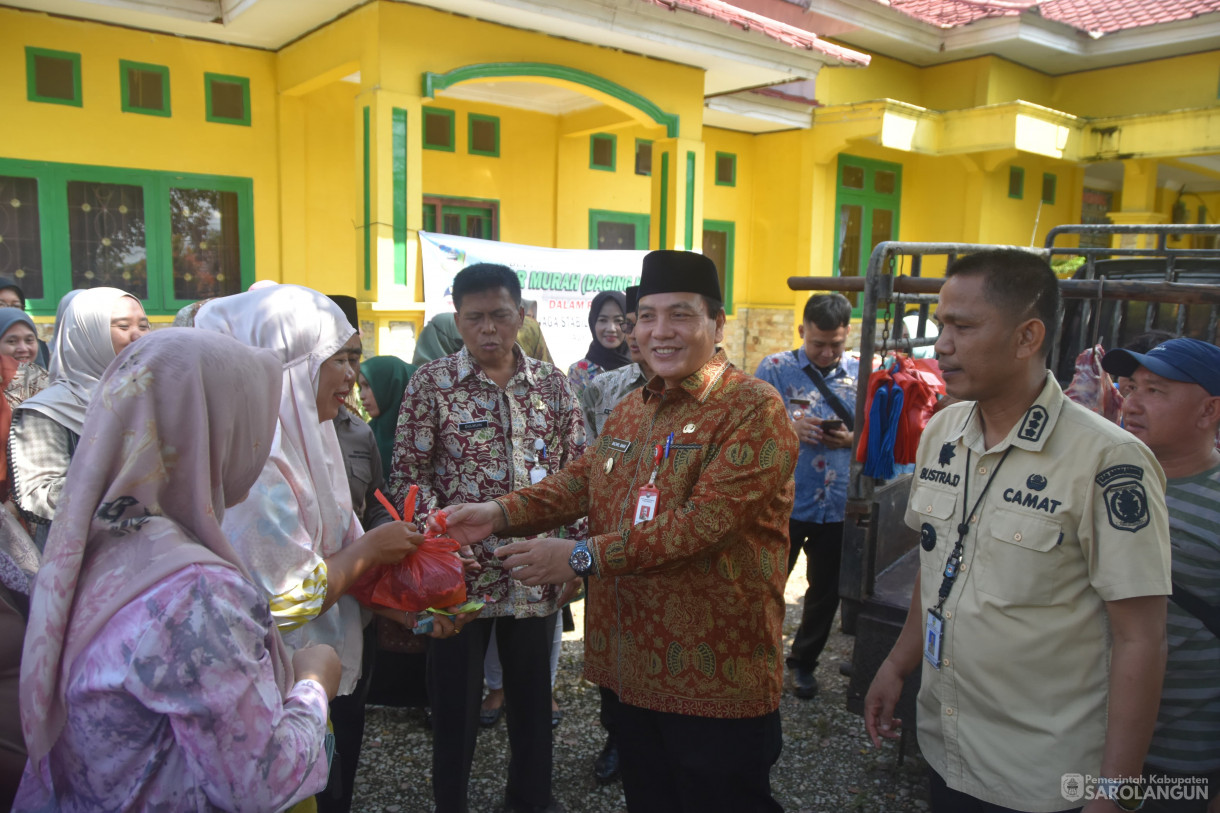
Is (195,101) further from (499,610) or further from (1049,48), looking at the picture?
(1049,48)

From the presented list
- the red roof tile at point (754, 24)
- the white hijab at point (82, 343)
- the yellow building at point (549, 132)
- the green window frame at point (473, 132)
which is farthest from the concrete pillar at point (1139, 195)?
the white hijab at point (82, 343)

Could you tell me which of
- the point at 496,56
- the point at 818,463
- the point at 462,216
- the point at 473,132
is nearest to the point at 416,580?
the point at 818,463

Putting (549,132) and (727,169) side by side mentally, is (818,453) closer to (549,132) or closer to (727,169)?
(549,132)

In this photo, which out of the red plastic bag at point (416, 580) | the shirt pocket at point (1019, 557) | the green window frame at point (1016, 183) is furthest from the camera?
the green window frame at point (1016, 183)

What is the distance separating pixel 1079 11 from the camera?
44.2ft

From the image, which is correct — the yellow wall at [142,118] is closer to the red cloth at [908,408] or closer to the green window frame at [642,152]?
the green window frame at [642,152]

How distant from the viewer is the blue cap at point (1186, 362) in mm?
2230

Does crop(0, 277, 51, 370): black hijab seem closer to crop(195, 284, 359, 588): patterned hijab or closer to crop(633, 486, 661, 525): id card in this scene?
crop(195, 284, 359, 588): patterned hijab

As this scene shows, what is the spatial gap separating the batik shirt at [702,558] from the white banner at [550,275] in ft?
18.0

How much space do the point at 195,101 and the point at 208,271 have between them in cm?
163

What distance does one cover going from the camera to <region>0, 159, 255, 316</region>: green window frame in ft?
24.5

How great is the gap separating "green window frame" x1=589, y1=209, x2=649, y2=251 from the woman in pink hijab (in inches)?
381

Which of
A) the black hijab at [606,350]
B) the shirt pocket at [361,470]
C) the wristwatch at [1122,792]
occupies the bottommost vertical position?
the wristwatch at [1122,792]

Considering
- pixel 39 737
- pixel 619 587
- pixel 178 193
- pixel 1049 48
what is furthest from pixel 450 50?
pixel 1049 48
